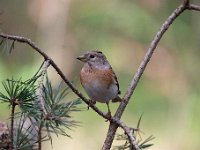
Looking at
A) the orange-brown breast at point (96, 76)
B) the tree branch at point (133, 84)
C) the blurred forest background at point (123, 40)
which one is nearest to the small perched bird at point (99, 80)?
the orange-brown breast at point (96, 76)

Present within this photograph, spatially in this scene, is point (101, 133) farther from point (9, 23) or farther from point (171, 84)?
point (9, 23)

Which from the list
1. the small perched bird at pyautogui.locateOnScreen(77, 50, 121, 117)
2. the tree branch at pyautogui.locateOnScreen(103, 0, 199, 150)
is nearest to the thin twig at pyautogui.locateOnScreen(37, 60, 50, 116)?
the tree branch at pyautogui.locateOnScreen(103, 0, 199, 150)

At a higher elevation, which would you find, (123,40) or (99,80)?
(123,40)

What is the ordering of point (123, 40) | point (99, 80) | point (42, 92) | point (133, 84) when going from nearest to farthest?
point (42, 92) < point (133, 84) < point (99, 80) < point (123, 40)

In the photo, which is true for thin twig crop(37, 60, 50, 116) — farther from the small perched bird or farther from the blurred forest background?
the blurred forest background

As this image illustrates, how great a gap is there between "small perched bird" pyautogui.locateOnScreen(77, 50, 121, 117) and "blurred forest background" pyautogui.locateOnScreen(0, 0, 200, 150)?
182 cm

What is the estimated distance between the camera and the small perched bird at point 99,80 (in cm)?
Result: 143

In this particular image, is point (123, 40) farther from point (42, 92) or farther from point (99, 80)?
point (42, 92)

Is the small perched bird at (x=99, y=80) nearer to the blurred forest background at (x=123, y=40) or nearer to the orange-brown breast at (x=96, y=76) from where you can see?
the orange-brown breast at (x=96, y=76)

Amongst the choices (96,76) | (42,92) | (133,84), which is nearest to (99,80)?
(96,76)

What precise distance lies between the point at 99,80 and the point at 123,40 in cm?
266

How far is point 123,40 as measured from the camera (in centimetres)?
413

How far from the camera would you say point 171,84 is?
3795 mm

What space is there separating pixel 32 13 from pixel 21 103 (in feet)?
10.8
